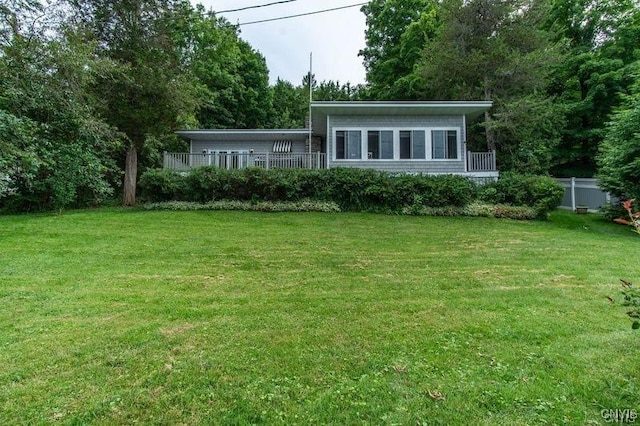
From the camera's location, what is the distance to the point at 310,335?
11.4 feet

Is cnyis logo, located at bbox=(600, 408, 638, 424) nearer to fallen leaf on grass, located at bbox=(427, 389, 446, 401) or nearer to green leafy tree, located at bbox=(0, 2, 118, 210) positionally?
fallen leaf on grass, located at bbox=(427, 389, 446, 401)

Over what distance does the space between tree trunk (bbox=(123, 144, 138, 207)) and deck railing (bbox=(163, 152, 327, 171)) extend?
1.35 metres

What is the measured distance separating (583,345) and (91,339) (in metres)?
4.58

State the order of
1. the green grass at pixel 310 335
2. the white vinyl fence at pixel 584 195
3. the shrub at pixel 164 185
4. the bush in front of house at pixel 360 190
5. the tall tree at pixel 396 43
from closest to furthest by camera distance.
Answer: the green grass at pixel 310 335 < the bush in front of house at pixel 360 190 < the shrub at pixel 164 185 < the white vinyl fence at pixel 584 195 < the tall tree at pixel 396 43

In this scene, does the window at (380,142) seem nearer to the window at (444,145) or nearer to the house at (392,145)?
the house at (392,145)

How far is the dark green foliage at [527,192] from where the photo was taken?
1170cm

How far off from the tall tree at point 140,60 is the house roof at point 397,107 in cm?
563

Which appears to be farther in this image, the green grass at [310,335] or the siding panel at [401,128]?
the siding panel at [401,128]

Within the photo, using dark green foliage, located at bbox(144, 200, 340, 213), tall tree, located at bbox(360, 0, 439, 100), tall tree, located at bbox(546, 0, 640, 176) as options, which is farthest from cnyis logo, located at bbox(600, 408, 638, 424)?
tall tree, located at bbox(546, 0, 640, 176)

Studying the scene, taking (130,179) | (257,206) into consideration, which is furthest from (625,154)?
(130,179)

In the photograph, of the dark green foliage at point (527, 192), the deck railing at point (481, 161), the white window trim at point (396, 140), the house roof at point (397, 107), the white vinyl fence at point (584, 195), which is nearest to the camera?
the dark green foliage at point (527, 192)

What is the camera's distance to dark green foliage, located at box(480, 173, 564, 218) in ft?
Result: 38.4

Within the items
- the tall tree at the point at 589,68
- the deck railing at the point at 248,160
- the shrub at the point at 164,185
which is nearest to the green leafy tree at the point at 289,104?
the deck railing at the point at 248,160

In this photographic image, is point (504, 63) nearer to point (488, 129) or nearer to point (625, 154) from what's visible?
point (488, 129)
